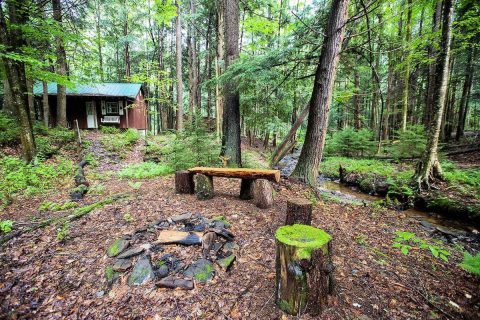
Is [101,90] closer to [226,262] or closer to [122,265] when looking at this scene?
[122,265]

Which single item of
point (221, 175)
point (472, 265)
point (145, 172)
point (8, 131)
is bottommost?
point (145, 172)

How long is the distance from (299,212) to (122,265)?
272 centimetres

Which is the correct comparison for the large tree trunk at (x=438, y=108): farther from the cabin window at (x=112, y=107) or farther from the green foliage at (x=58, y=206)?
the cabin window at (x=112, y=107)

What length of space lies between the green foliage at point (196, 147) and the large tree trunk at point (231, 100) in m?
0.45

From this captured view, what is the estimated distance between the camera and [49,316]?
2.45 m

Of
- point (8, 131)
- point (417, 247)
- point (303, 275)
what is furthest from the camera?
point (8, 131)

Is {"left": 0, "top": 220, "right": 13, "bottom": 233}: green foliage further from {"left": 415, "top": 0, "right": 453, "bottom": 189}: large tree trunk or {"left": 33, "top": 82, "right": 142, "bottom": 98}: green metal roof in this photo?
{"left": 33, "top": 82, "right": 142, "bottom": 98}: green metal roof

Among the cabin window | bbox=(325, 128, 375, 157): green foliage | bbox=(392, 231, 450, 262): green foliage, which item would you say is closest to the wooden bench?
bbox=(392, 231, 450, 262): green foliage

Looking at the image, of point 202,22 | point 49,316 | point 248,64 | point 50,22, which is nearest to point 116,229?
point 49,316

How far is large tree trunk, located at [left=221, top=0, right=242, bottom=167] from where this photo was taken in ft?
23.7

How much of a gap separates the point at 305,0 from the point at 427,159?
62.5ft

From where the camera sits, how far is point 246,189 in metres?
5.23

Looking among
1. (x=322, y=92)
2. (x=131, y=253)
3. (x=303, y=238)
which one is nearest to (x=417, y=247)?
(x=303, y=238)

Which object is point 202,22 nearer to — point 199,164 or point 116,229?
point 199,164
